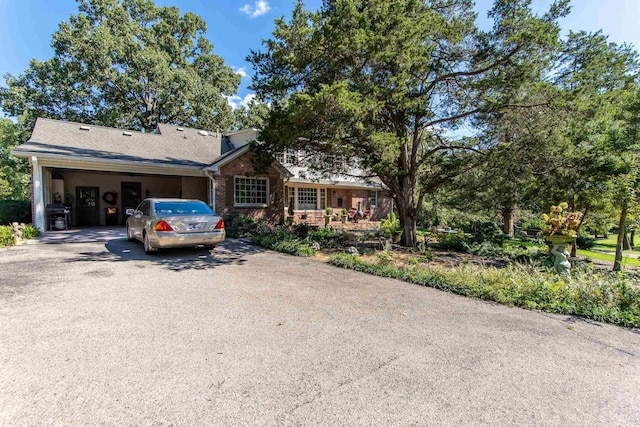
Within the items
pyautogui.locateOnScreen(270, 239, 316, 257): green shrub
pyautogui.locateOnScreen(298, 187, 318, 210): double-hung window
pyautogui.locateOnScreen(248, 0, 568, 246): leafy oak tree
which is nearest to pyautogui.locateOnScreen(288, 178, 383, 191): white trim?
pyautogui.locateOnScreen(298, 187, 318, 210): double-hung window

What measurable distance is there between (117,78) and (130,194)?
12.0 m

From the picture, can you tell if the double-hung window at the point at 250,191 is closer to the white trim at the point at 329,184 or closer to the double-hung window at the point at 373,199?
the white trim at the point at 329,184

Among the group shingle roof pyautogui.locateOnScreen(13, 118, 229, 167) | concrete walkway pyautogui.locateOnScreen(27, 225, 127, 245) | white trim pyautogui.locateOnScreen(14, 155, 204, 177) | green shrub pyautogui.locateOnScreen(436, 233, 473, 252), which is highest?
shingle roof pyautogui.locateOnScreen(13, 118, 229, 167)

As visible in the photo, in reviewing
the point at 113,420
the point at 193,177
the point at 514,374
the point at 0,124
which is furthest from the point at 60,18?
the point at 514,374

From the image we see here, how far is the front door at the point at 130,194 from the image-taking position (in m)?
17.1

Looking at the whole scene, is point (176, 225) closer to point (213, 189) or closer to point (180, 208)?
point (180, 208)

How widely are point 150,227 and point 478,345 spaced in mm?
8077

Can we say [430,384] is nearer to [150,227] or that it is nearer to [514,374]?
[514,374]

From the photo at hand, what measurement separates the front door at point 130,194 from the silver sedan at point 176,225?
31.9 ft

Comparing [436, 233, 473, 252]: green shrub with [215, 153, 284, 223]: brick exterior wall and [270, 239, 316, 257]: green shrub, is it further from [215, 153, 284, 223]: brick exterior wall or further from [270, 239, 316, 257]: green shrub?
[215, 153, 284, 223]: brick exterior wall

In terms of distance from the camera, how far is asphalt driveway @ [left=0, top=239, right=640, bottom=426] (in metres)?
2.34

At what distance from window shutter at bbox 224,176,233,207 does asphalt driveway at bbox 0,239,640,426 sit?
9.14 metres

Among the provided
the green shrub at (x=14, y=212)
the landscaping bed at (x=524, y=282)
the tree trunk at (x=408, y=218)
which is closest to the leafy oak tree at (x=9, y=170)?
the green shrub at (x=14, y=212)

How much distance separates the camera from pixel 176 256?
838 centimetres
